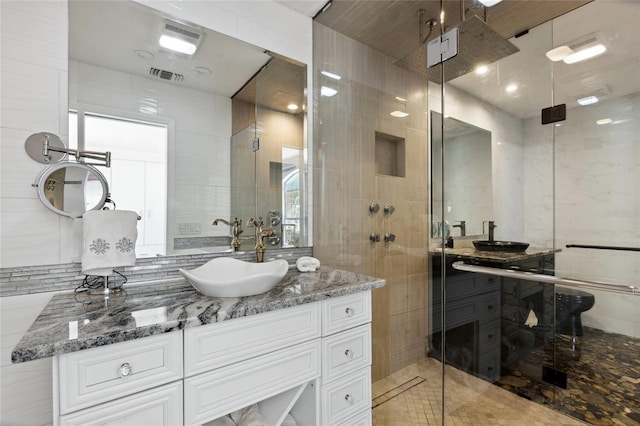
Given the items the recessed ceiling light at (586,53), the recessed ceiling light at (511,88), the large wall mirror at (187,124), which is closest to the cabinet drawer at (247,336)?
the large wall mirror at (187,124)

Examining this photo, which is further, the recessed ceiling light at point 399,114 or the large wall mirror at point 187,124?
the recessed ceiling light at point 399,114

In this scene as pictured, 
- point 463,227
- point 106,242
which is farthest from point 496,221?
point 106,242

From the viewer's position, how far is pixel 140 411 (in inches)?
32.7

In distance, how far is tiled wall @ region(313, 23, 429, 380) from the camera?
1.97m

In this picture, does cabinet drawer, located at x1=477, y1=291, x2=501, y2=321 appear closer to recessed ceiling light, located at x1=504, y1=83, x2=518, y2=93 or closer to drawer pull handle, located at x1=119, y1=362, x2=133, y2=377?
recessed ceiling light, located at x1=504, y1=83, x2=518, y2=93

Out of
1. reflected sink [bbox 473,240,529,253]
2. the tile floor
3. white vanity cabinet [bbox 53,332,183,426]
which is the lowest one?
the tile floor

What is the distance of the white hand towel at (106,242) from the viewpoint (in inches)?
43.4

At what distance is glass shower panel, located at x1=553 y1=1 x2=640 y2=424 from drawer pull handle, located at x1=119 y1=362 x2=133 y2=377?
1981mm

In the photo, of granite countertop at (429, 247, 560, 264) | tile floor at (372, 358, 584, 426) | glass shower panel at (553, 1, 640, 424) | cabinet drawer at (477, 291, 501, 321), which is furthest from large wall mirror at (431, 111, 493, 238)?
tile floor at (372, 358, 584, 426)

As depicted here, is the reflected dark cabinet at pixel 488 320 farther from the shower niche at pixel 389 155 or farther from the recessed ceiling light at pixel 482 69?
the recessed ceiling light at pixel 482 69

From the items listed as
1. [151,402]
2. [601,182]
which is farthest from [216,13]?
[601,182]

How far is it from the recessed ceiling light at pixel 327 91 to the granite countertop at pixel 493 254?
1318 millimetres

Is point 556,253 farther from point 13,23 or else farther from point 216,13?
point 13,23

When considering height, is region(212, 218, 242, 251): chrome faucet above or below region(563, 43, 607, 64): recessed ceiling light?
below
